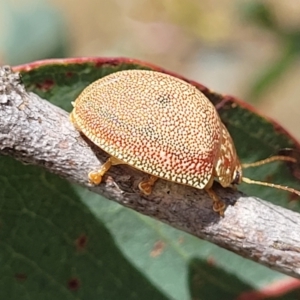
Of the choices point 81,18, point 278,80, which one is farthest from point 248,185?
point 81,18

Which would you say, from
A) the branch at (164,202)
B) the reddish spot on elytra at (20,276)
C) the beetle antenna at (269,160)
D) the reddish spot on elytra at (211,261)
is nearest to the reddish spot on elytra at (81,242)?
the reddish spot on elytra at (20,276)

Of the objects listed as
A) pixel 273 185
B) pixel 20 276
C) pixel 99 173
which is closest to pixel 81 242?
pixel 20 276

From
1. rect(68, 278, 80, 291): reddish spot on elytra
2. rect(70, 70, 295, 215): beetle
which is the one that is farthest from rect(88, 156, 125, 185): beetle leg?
rect(68, 278, 80, 291): reddish spot on elytra

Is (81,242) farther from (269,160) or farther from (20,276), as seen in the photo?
(269,160)

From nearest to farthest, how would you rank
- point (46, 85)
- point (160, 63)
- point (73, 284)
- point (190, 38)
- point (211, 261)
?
point (46, 85) < point (73, 284) < point (211, 261) < point (190, 38) < point (160, 63)

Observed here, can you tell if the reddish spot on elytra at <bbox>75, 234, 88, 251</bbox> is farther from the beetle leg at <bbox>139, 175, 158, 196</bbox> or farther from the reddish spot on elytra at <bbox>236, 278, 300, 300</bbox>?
the reddish spot on elytra at <bbox>236, 278, 300, 300</bbox>

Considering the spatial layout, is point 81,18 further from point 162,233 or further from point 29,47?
point 162,233
